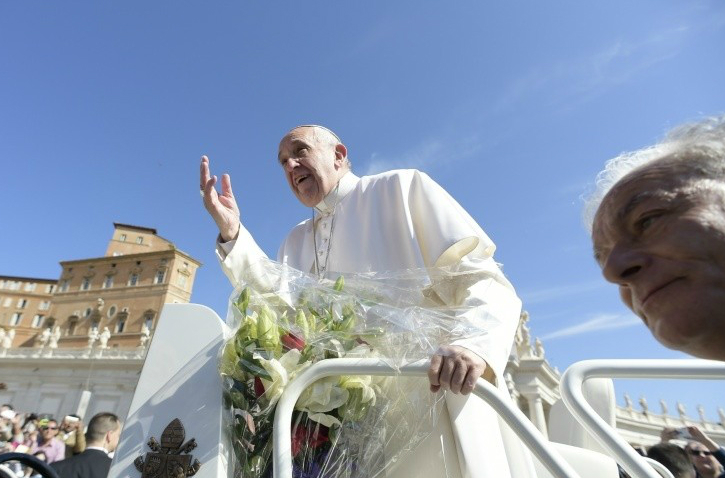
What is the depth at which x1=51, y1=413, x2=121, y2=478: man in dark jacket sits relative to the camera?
3.47 m

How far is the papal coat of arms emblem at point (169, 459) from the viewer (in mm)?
955

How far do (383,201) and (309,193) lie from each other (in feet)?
1.34

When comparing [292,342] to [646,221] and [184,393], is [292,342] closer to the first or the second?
[184,393]

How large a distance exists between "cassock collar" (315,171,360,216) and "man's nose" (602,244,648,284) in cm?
135

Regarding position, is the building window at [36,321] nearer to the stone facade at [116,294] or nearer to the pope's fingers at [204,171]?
the stone facade at [116,294]

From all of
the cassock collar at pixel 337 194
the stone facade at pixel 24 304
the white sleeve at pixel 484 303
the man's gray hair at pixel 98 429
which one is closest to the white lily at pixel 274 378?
the white sleeve at pixel 484 303

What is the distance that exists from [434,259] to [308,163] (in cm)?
79

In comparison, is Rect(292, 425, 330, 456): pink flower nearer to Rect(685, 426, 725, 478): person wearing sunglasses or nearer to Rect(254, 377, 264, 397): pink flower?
Rect(254, 377, 264, 397): pink flower

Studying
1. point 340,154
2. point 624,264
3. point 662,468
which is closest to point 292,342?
point 624,264

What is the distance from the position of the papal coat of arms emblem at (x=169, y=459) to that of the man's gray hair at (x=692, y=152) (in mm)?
1132

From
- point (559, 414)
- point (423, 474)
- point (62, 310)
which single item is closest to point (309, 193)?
point (423, 474)

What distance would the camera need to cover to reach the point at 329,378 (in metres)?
1.08

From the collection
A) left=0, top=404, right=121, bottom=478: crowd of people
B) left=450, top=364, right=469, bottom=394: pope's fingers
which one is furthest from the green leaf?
left=0, top=404, right=121, bottom=478: crowd of people

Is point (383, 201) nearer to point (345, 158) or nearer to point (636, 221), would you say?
point (345, 158)
